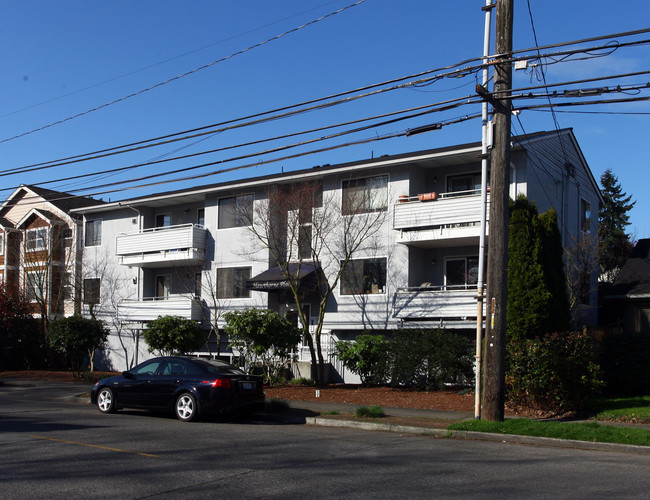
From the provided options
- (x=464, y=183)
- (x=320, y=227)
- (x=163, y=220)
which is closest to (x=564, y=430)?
(x=320, y=227)

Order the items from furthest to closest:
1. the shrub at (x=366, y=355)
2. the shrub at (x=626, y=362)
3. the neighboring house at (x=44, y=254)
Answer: the neighboring house at (x=44, y=254), the shrub at (x=366, y=355), the shrub at (x=626, y=362)

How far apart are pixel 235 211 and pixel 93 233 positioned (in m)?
10.5

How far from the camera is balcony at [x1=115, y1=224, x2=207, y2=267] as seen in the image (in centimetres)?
2884

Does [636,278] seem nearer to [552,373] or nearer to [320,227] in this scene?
[320,227]

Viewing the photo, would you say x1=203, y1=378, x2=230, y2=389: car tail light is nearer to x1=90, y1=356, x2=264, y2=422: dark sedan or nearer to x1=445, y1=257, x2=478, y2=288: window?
x1=90, y1=356, x2=264, y2=422: dark sedan

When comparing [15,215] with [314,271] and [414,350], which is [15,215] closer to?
[314,271]

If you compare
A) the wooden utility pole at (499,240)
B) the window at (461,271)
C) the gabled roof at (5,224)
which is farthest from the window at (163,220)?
the wooden utility pole at (499,240)

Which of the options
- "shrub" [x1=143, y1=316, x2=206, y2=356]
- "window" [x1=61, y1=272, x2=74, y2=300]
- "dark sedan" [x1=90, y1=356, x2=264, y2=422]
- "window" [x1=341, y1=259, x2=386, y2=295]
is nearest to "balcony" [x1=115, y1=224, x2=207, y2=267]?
"window" [x1=61, y1=272, x2=74, y2=300]

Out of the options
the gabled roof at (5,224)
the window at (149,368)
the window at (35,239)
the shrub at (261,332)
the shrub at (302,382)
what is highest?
the gabled roof at (5,224)

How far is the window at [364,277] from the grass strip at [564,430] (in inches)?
449

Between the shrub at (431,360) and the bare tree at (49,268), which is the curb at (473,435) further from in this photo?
the bare tree at (49,268)

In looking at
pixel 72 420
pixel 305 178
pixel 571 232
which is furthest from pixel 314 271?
pixel 72 420

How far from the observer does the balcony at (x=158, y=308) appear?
28812 mm

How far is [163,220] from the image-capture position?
32.5 metres
